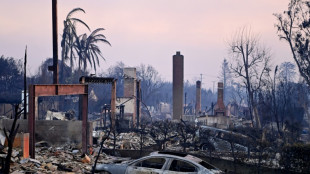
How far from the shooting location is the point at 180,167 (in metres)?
9.02

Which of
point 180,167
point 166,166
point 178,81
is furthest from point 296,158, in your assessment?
point 178,81

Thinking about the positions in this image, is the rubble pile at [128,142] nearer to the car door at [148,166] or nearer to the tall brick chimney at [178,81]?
the car door at [148,166]

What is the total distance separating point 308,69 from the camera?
27.7 m

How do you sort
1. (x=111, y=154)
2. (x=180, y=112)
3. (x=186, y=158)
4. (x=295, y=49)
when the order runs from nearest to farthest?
(x=186, y=158)
(x=111, y=154)
(x=295, y=49)
(x=180, y=112)

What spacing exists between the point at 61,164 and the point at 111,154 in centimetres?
434

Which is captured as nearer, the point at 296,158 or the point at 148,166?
the point at 148,166

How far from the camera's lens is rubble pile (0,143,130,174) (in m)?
11.9

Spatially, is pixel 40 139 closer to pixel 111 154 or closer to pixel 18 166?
pixel 111 154

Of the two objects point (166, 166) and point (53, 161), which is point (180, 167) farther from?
point (53, 161)

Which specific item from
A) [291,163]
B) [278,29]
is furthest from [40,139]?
[278,29]

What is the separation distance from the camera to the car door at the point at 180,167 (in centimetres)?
884

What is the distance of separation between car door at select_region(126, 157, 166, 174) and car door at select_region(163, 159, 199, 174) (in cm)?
24

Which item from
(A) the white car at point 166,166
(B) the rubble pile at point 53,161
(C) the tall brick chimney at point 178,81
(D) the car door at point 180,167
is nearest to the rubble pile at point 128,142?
(B) the rubble pile at point 53,161

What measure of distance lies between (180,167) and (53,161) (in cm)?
660
